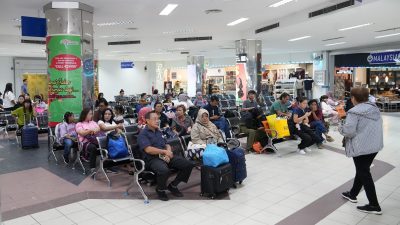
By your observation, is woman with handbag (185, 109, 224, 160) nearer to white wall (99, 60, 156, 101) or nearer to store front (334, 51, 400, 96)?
store front (334, 51, 400, 96)

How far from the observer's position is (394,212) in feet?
14.3

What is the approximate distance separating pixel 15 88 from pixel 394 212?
22994mm

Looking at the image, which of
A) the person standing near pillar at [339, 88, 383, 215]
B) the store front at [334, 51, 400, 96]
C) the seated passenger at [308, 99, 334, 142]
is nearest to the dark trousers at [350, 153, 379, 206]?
the person standing near pillar at [339, 88, 383, 215]

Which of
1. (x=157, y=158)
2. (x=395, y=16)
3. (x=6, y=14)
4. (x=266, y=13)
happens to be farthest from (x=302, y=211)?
(x=6, y=14)

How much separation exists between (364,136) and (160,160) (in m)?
2.67

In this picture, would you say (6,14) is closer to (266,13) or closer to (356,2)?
(266,13)

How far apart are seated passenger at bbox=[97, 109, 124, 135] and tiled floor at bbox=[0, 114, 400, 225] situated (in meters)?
1.16

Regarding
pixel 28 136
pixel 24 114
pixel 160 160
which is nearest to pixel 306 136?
pixel 160 160

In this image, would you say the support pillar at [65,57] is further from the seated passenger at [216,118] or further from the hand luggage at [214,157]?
the hand luggage at [214,157]

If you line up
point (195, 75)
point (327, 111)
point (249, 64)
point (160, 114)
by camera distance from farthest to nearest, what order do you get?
point (195, 75) < point (249, 64) < point (327, 111) < point (160, 114)

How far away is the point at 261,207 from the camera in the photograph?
4609 mm

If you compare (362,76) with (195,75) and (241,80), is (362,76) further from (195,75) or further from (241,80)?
(241,80)

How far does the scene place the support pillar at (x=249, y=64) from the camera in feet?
46.4

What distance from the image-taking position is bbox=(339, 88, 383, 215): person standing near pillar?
13.7ft
